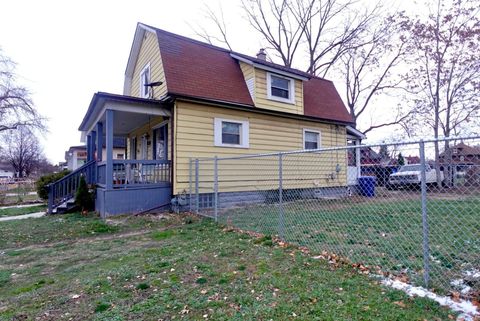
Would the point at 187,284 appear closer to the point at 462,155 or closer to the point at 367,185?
the point at 367,185

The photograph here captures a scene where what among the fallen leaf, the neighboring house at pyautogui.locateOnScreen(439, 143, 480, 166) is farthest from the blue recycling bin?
the fallen leaf

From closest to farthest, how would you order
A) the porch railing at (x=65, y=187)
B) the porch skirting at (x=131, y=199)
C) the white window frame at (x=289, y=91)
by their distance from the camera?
the porch skirting at (x=131, y=199), the porch railing at (x=65, y=187), the white window frame at (x=289, y=91)

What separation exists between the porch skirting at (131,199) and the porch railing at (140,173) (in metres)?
0.25

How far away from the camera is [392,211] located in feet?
24.7

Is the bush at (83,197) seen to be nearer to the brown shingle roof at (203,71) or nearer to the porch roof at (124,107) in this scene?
the porch roof at (124,107)

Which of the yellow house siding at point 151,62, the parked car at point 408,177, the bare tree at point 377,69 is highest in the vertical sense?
the bare tree at point 377,69

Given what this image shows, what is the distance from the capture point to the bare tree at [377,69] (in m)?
18.9

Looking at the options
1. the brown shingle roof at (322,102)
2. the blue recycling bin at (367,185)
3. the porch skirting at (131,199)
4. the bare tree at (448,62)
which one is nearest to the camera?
the blue recycling bin at (367,185)

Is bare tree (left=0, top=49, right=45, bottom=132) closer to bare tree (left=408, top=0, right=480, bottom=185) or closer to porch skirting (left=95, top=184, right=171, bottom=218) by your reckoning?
porch skirting (left=95, top=184, right=171, bottom=218)

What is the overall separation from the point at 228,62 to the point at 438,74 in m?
12.5

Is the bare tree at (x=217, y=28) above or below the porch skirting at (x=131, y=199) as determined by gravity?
above

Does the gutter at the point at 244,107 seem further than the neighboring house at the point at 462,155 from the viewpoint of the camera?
Yes

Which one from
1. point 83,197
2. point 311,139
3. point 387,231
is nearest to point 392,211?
point 387,231

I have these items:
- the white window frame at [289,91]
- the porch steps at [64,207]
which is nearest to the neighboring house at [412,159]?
the white window frame at [289,91]
